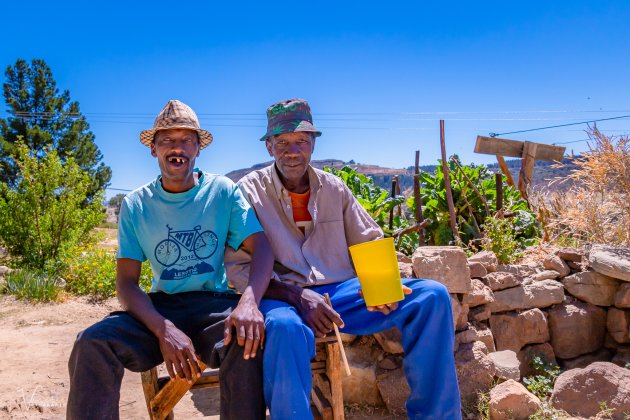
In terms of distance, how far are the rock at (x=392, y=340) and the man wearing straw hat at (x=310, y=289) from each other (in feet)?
1.92

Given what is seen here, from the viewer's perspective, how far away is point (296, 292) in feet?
8.71

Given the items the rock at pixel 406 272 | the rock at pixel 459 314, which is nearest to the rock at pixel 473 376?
the rock at pixel 459 314

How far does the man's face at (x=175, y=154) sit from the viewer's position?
2.71m

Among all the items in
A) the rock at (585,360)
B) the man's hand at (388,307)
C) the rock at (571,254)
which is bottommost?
the rock at (585,360)

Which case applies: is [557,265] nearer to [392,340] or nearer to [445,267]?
[445,267]

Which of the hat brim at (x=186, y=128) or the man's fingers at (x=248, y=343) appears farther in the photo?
the hat brim at (x=186, y=128)

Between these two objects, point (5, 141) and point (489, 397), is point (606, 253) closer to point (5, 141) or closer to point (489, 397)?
point (489, 397)

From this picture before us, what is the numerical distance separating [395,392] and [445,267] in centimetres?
86

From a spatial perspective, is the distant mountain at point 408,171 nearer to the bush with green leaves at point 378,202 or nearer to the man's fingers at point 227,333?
the bush with green leaves at point 378,202

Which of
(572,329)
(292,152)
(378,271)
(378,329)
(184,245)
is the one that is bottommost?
(572,329)

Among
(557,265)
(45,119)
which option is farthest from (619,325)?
(45,119)

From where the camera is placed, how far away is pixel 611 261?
4.10 meters

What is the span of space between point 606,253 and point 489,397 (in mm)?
1692

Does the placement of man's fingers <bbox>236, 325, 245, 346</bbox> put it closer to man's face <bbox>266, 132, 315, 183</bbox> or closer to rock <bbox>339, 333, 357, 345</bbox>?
man's face <bbox>266, 132, 315, 183</bbox>
